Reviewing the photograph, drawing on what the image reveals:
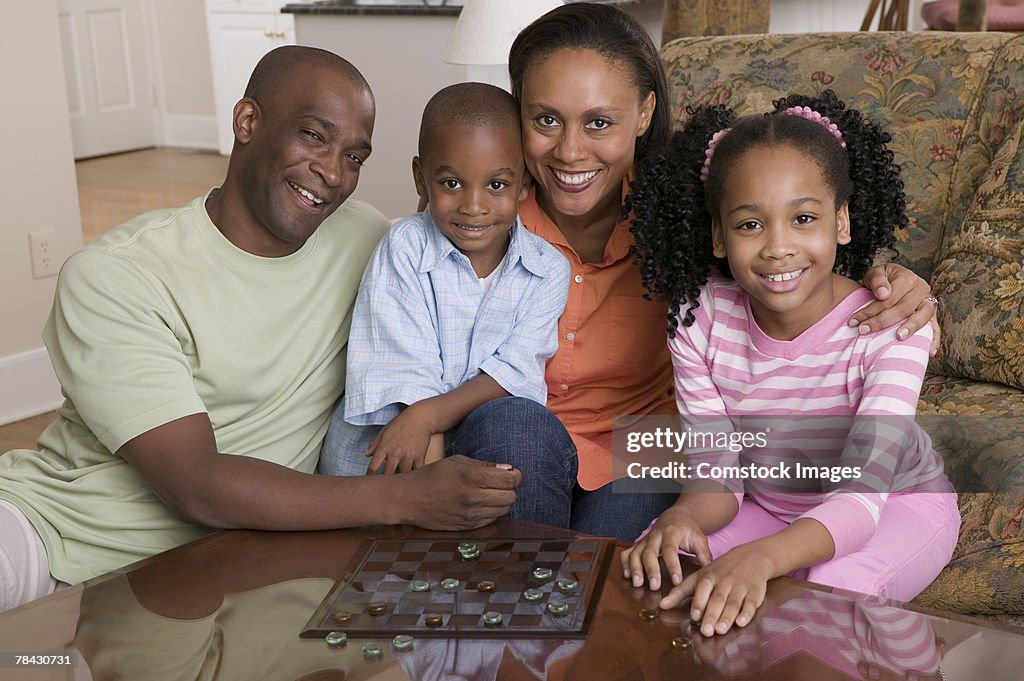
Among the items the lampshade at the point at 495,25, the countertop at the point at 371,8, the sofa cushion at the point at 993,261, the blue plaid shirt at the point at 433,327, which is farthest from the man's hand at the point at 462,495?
the countertop at the point at 371,8

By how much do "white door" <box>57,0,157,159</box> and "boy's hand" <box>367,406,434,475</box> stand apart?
19.7ft

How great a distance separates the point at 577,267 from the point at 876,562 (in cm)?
68

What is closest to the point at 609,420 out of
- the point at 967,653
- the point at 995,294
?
the point at 995,294

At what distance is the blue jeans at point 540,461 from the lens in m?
1.56

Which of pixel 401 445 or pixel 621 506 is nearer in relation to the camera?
pixel 401 445

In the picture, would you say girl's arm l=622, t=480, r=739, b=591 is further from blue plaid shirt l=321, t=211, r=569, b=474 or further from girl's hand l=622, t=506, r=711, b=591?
blue plaid shirt l=321, t=211, r=569, b=474

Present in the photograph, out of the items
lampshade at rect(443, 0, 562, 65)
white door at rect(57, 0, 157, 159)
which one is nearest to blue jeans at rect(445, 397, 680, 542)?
lampshade at rect(443, 0, 562, 65)

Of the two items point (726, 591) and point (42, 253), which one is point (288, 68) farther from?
point (42, 253)

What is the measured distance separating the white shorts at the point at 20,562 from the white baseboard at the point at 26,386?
2.03m

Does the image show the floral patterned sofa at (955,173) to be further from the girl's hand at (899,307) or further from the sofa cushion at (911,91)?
the girl's hand at (899,307)

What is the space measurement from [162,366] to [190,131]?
252 inches

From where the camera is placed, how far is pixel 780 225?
151cm

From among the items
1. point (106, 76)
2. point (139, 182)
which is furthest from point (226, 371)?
point (106, 76)

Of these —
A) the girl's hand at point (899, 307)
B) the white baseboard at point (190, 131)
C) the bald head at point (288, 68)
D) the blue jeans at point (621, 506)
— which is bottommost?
the white baseboard at point (190, 131)
